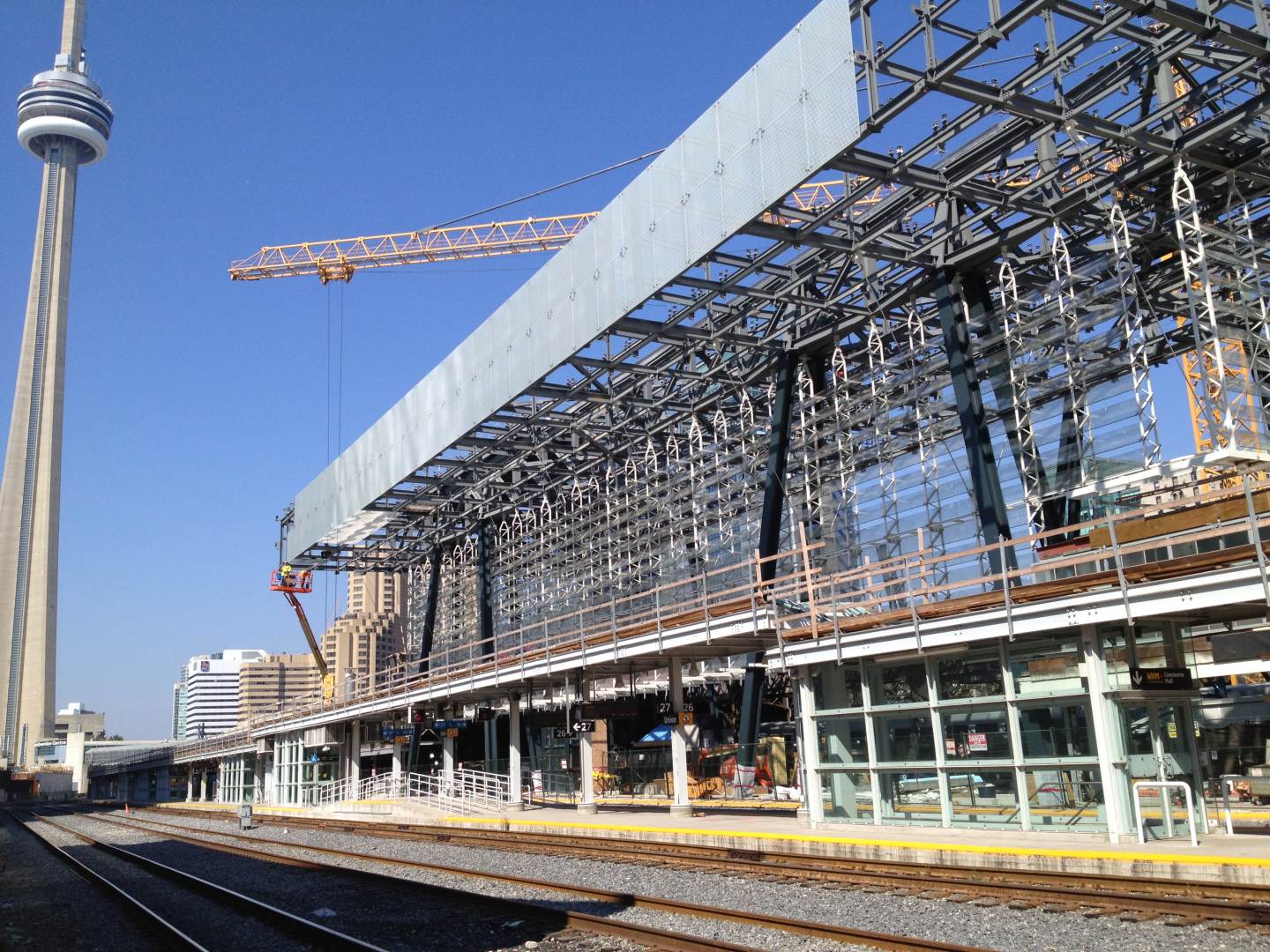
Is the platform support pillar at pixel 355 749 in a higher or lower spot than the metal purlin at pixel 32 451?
lower

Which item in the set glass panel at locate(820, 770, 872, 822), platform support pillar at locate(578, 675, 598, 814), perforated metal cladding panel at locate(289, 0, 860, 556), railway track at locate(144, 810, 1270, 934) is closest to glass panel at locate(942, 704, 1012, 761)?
glass panel at locate(820, 770, 872, 822)

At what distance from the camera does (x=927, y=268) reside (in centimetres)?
2631

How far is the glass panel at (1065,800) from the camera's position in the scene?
15434 mm

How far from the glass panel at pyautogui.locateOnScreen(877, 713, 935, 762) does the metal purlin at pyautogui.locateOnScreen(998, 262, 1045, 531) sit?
8.81 metres

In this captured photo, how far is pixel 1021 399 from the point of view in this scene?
2620cm

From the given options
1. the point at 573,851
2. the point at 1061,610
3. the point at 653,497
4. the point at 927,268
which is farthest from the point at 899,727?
the point at 653,497

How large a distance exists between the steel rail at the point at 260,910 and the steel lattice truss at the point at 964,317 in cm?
1546

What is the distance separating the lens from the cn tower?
172750 mm

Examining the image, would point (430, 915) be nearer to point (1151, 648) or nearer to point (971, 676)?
point (971, 676)

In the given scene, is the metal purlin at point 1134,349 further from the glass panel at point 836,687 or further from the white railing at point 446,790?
the white railing at point 446,790

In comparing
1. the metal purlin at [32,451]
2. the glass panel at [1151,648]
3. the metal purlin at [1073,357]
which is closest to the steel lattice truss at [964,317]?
the metal purlin at [1073,357]

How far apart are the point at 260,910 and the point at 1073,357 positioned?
20.0 metres

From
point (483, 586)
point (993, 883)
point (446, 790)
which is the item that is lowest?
point (993, 883)

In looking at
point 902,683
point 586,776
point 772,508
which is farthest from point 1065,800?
point 772,508
